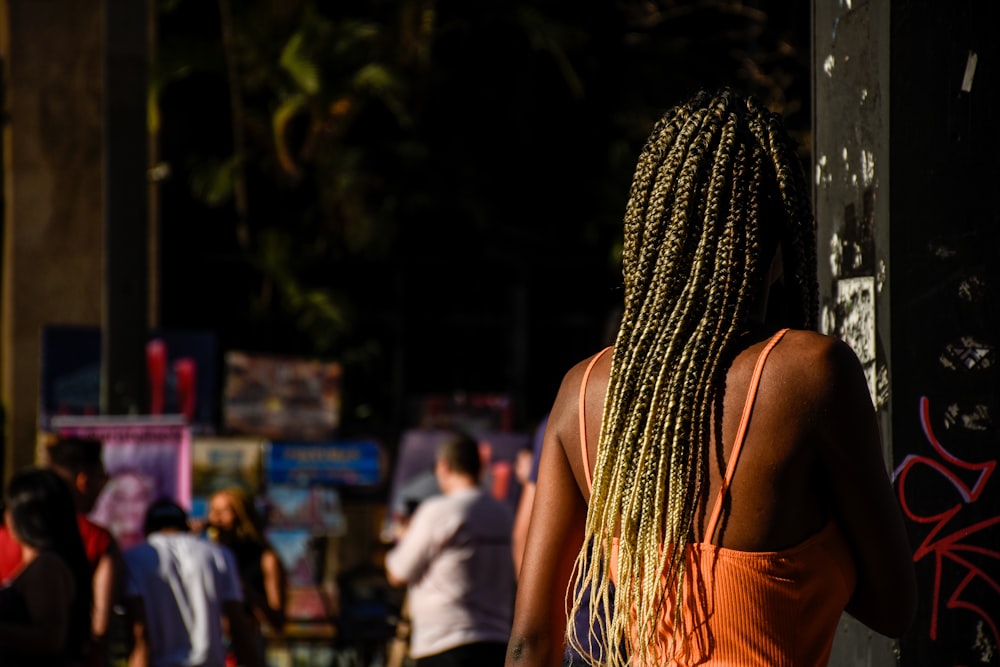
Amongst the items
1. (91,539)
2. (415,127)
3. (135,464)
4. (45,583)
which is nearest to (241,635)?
(91,539)

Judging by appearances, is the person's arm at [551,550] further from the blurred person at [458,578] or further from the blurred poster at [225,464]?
the blurred poster at [225,464]

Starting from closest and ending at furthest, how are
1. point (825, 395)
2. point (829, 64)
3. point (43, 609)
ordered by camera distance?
point (825, 395)
point (829, 64)
point (43, 609)

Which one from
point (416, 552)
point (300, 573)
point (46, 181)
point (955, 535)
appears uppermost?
point (46, 181)

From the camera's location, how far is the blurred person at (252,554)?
8727mm

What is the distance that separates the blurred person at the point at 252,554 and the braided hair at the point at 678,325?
250 inches

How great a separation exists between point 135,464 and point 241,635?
1.55 meters

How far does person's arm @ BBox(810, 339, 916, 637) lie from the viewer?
7.75ft

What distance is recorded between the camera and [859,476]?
7.77 ft

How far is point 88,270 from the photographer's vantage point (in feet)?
42.3

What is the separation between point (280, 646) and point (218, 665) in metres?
3.98

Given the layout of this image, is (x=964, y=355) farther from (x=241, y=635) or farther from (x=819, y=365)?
(x=241, y=635)

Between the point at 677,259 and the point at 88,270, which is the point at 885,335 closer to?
the point at 677,259

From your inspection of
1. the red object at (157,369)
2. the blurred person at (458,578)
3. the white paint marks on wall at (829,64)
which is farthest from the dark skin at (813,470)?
the red object at (157,369)

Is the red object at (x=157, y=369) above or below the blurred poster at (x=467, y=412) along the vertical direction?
above
